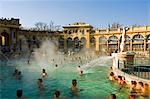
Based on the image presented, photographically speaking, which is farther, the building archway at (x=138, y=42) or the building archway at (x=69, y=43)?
the building archway at (x=69, y=43)

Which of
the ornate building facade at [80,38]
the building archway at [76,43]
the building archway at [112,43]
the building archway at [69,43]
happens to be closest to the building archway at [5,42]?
the ornate building facade at [80,38]

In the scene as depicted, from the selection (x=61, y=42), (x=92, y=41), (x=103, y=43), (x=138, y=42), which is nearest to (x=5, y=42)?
(x=61, y=42)

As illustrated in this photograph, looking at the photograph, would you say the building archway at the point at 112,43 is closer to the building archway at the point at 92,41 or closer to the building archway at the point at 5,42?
the building archway at the point at 92,41

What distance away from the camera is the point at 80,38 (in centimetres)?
6612

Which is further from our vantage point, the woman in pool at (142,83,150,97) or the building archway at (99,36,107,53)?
the building archway at (99,36,107,53)

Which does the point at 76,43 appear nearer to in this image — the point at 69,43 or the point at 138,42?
the point at 69,43

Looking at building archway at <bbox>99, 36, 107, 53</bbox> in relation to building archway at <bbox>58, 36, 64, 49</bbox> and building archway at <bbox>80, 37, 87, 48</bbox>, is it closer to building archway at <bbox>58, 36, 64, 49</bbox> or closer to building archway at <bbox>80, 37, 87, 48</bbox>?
building archway at <bbox>80, 37, 87, 48</bbox>

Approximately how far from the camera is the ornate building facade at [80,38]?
188ft

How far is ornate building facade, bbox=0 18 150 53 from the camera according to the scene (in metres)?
57.2

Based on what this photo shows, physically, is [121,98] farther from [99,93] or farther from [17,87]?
[17,87]

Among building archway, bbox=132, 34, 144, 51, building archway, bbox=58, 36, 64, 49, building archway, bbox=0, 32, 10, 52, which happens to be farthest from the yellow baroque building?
building archway, bbox=0, 32, 10, 52

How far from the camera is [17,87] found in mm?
17797

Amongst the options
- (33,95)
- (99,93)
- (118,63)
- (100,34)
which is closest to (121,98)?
(99,93)

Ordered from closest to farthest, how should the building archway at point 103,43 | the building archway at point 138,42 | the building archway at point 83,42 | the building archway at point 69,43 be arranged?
the building archway at point 138,42 → the building archway at point 103,43 → the building archway at point 83,42 → the building archway at point 69,43
